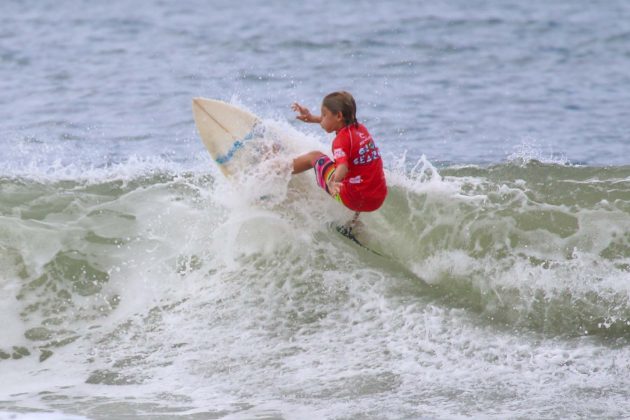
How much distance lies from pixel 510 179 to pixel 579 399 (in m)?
3.71

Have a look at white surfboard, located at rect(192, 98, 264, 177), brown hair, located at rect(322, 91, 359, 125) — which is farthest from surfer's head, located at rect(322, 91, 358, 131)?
white surfboard, located at rect(192, 98, 264, 177)

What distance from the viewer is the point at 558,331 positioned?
24.1 feet

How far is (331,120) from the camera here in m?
7.46

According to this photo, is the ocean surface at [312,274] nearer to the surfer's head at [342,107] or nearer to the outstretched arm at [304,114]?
the outstretched arm at [304,114]

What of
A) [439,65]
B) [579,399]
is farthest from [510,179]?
[439,65]

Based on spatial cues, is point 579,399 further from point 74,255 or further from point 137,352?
point 74,255

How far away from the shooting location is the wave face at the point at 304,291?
6.75 meters

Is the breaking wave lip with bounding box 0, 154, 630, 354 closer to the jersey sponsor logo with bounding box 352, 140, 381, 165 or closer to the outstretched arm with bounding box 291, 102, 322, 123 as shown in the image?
the outstretched arm with bounding box 291, 102, 322, 123

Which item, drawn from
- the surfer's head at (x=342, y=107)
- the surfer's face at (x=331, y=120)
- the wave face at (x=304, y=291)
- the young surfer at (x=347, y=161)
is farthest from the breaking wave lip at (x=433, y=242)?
the surfer's head at (x=342, y=107)

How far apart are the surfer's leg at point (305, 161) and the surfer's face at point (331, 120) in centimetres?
38

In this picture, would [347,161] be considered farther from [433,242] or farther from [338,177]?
[433,242]

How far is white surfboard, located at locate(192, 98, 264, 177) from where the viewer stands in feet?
27.2

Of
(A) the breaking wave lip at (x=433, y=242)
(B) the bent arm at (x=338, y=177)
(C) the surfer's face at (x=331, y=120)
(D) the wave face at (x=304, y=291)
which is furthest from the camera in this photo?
(A) the breaking wave lip at (x=433, y=242)

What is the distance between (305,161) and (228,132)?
2.56ft
